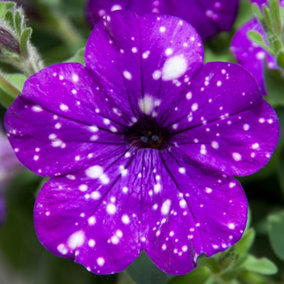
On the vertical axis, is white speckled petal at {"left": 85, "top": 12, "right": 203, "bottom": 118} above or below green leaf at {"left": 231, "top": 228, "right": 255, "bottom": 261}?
above

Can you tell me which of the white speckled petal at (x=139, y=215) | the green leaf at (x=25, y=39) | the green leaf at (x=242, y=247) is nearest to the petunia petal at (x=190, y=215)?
the white speckled petal at (x=139, y=215)

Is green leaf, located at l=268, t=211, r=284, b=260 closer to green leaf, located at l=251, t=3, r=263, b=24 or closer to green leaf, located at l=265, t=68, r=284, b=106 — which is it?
green leaf, located at l=265, t=68, r=284, b=106

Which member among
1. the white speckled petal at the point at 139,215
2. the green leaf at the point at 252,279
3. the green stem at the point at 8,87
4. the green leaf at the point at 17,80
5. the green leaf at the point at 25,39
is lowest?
the green leaf at the point at 252,279

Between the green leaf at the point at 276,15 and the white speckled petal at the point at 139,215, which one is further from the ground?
the green leaf at the point at 276,15

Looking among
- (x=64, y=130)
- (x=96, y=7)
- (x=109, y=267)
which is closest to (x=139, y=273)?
(x=109, y=267)

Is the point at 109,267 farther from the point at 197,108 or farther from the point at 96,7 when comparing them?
the point at 96,7

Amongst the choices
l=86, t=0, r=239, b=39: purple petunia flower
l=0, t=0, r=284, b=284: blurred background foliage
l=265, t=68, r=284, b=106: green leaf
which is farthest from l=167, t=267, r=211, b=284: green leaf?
l=86, t=0, r=239, b=39: purple petunia flower

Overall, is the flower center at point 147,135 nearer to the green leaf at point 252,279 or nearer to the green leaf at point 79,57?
the green leaf at point 79,57
